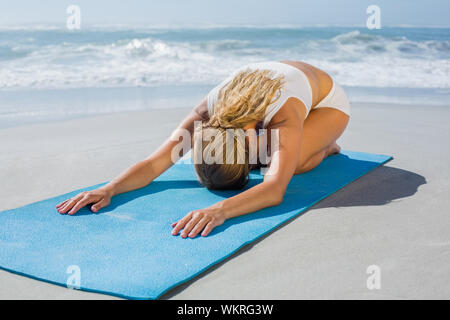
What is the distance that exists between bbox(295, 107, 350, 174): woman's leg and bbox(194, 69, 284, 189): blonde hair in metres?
0.41

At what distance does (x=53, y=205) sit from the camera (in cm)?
227

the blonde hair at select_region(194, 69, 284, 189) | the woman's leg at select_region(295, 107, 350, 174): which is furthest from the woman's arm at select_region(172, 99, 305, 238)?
the woman's leg at select_region(295, 107, 350, 174)

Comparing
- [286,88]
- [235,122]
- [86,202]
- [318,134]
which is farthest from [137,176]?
[318,134]

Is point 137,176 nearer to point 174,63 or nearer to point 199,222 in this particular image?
point 199,222

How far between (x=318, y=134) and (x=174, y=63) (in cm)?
786

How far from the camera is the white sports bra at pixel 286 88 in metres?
2.39

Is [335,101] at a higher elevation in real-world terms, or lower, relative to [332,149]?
higher

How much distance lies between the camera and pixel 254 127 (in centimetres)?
240

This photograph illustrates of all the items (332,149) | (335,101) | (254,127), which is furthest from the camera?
(332,149)

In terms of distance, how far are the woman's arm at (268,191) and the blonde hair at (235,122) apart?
124 mm

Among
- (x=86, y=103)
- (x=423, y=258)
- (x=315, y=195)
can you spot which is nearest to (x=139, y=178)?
(x=315, y=195)

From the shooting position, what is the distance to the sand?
61.6 inches
